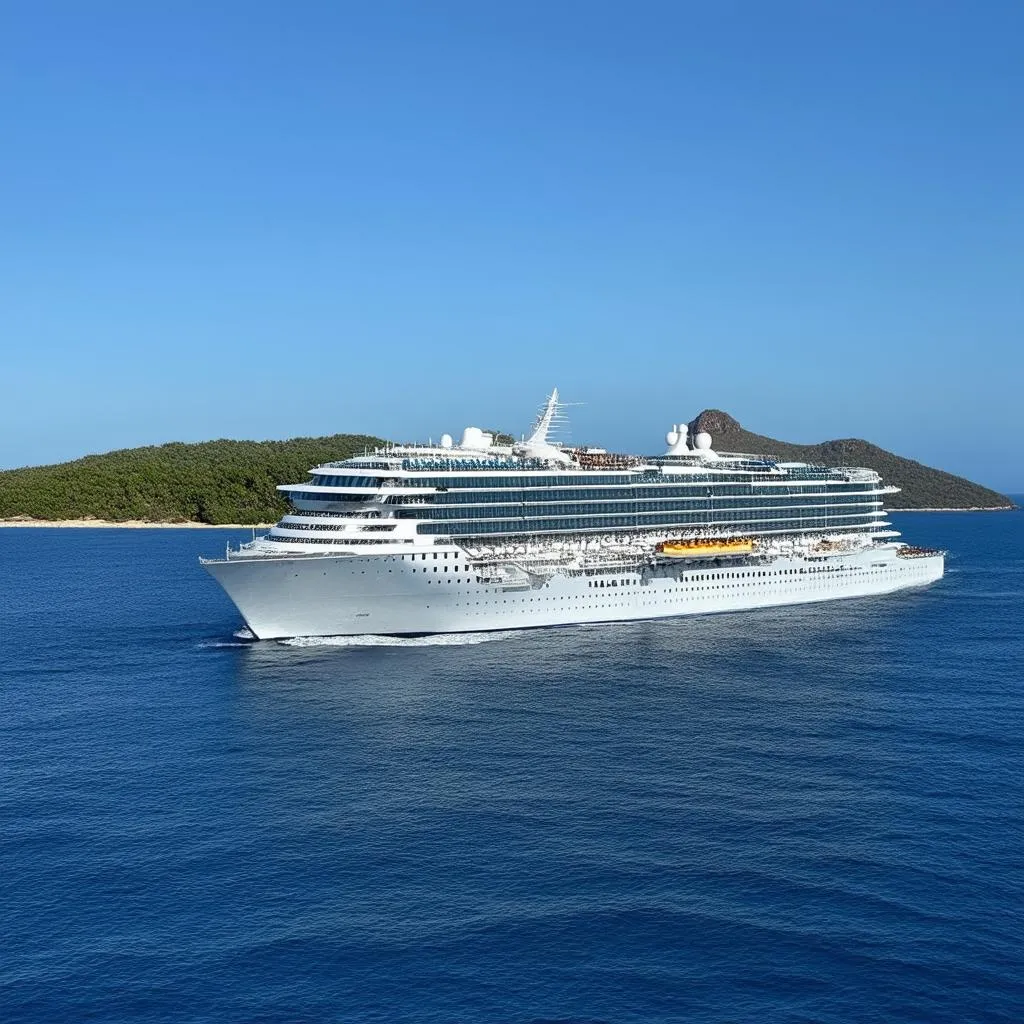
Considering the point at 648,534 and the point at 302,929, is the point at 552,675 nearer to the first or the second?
the point at 648,534

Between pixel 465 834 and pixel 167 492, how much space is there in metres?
173

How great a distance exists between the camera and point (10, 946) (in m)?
26.9

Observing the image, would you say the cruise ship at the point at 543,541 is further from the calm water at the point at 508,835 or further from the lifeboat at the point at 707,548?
the calm water at the point at 508,835

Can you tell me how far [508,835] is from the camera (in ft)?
108

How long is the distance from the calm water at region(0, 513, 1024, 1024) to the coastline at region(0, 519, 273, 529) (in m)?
126

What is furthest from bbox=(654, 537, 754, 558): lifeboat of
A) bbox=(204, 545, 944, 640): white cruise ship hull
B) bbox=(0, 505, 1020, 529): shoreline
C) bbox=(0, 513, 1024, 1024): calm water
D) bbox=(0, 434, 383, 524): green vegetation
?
bbox=(0, 434, 383, 524): green vegetation

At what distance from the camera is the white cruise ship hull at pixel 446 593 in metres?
58.7

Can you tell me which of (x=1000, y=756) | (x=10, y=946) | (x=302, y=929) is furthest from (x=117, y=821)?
(x=1000, y=756)

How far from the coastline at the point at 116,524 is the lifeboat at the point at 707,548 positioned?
119740 millimetres

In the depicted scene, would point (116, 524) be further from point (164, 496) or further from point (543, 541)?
point (543, 541)

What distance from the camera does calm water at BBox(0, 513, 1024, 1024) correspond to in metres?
25.1

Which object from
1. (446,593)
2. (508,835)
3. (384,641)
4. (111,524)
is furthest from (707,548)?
(111,524)

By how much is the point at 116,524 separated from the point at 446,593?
140 meters

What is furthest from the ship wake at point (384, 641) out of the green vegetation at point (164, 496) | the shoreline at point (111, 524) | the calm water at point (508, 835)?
the green vegetation at point (164, 496)
